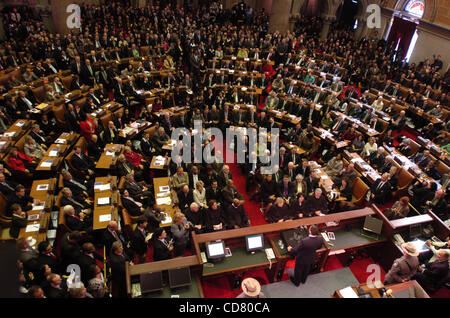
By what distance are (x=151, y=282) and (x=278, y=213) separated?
3.58 metres

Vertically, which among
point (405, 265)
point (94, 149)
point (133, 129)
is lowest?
point (94, 149)

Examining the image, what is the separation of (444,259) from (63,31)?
17.9 metres

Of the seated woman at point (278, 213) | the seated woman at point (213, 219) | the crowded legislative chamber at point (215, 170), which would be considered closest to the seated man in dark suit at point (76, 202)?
the crowded legislative chamber at point (215, 170)

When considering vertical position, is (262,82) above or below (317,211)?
above

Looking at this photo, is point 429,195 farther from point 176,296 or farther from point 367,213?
point 176,296

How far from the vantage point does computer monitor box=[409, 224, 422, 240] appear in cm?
595

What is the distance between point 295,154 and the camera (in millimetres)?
8516

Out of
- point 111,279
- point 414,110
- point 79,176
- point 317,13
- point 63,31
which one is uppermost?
point 317,13

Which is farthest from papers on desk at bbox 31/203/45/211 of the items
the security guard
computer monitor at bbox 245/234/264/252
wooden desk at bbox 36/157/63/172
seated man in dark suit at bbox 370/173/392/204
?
seated man in dark suit at bbox 370/173/392/204

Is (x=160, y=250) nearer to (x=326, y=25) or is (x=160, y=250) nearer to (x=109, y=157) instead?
(x=109, y=157)

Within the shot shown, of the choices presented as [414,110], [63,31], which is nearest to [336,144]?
[414,110]

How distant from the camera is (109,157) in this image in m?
7.77

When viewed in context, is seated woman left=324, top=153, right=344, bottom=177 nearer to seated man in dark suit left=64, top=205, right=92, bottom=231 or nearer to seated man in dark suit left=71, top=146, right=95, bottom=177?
seated man in dark suit left=64, top=205, right=92, bottom=231

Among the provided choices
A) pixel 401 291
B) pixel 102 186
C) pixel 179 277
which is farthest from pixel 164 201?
pixel 401 291
